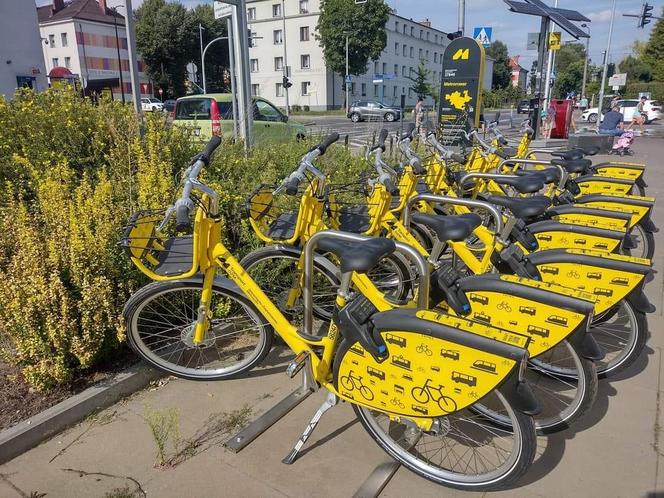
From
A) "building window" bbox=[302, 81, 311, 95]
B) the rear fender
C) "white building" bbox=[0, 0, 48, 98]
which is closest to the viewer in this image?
the rear fender

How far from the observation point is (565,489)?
217cm

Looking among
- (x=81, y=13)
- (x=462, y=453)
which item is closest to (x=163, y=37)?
(x=81, y=13)

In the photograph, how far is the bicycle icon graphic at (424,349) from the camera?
1867 mm

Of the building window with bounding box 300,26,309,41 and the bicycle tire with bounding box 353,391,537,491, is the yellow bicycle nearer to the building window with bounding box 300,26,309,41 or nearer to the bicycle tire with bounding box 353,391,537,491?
the bicycle tire with bounding box 353,391,537,491

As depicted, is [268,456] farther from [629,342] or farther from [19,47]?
[19,47]

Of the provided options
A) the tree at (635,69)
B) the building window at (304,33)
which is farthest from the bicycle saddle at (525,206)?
the tree at (635,69)

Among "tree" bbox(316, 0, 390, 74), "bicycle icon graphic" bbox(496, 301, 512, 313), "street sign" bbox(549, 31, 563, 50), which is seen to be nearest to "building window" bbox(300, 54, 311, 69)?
"tree" bbox(316, 0, 390, 74)

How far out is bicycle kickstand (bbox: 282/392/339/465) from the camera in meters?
2.29

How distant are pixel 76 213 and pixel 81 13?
55489 millimetres

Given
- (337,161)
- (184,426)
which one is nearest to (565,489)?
(184,426)

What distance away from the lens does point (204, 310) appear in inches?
110

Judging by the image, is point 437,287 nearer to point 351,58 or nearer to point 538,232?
point 538,232

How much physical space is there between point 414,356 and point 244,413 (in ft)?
4.13

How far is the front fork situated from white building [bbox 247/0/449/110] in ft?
148
